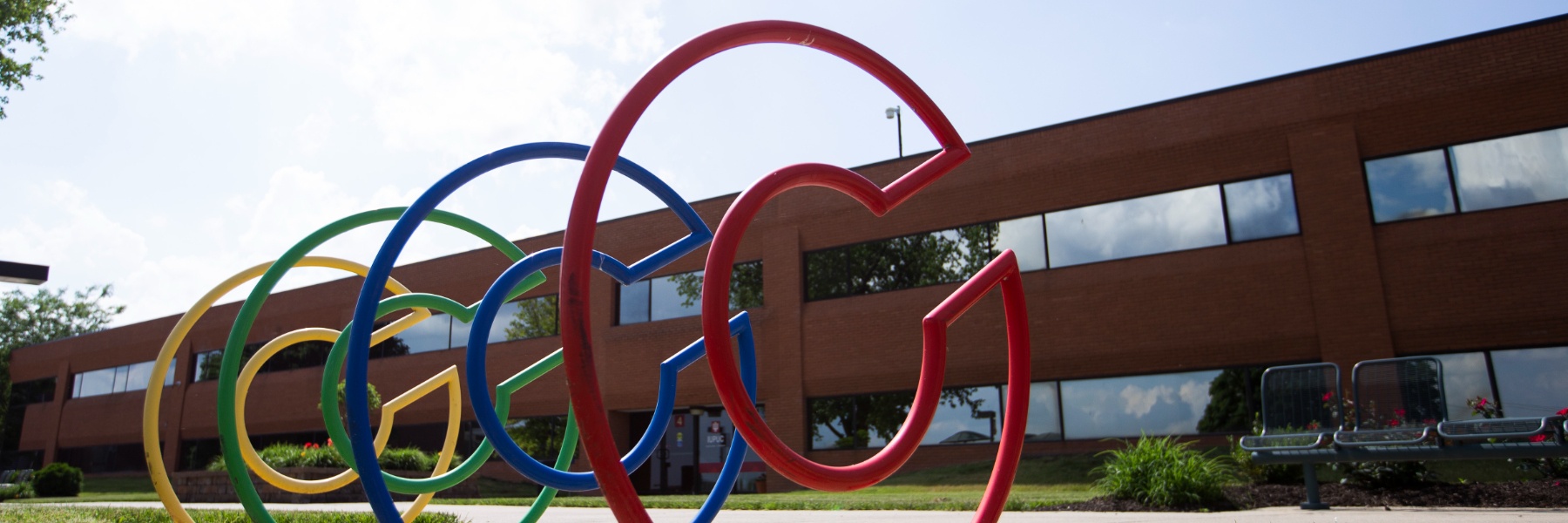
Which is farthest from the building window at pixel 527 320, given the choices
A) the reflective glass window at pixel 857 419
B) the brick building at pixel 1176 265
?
the reflective glass window at pixel 857 419

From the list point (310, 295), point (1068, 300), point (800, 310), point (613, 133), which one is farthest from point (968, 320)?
point (310, 295)

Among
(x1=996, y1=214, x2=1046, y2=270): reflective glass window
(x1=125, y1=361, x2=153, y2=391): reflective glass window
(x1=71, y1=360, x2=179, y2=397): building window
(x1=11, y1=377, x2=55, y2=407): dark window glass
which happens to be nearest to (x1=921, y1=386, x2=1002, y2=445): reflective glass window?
(x1=996, y1=214, x2=1046, y2=270): reflective glass window

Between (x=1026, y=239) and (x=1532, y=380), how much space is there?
819 centimetres

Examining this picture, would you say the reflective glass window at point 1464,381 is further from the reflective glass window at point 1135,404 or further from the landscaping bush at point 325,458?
the landscaping bush at point 325,458

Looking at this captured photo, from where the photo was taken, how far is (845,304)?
20.8 m

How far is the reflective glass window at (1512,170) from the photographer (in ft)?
49.5

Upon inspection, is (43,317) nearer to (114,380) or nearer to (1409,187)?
(114,380)

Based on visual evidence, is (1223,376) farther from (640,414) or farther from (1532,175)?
(640,414)

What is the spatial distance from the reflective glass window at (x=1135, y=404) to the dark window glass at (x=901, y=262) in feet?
10.4

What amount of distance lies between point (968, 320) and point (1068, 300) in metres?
1.99

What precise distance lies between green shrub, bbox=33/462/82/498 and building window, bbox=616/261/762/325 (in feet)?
42.3

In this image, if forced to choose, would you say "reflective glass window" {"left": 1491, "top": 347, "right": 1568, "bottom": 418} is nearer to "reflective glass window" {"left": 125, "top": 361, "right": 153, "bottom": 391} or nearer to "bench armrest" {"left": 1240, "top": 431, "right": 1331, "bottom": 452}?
"bench armrest" {"left": 1240, "top": 431, "right": 1331, "bottom": 452}

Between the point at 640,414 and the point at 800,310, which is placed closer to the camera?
the point at 800,310

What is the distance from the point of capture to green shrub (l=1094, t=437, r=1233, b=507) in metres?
10.6
